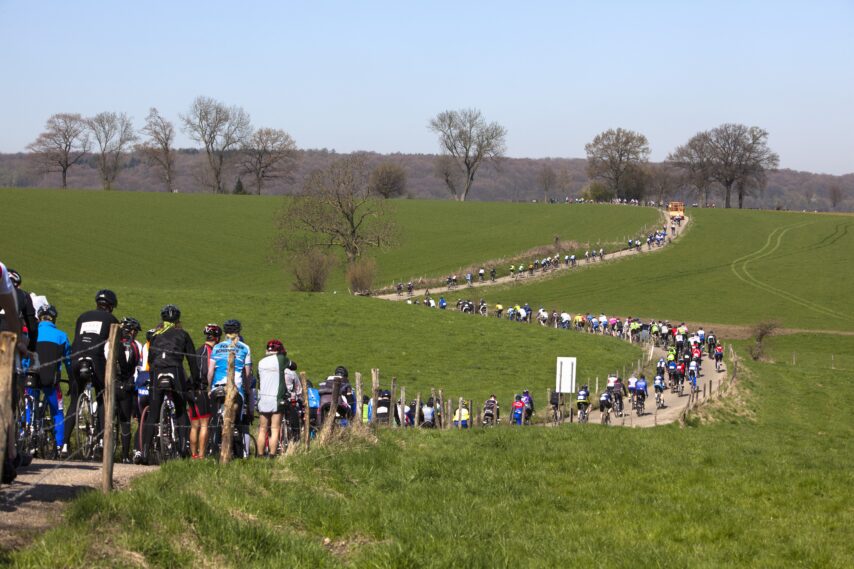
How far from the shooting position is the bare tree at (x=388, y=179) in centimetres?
15650

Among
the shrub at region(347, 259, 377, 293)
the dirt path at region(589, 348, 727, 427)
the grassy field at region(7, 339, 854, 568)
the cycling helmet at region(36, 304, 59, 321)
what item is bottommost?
the dirt path at region(589, 348, 727, 427)

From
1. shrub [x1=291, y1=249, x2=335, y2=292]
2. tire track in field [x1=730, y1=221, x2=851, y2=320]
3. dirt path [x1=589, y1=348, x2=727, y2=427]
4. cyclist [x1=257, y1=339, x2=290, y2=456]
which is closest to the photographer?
cyclist [x1=257, y1=339, x2=290, y2=456]

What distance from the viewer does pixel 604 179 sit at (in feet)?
554

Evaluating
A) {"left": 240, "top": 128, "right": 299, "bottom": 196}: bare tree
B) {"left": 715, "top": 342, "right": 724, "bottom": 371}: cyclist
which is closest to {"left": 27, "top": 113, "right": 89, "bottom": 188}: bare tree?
{"left": 240, "top": 128, "right": 299, "bottom": 196}: bare tree

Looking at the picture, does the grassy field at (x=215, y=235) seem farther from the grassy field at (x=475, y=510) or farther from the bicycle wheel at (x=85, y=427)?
the grassy field at (x=475, y=510)

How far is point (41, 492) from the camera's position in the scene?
8.77m

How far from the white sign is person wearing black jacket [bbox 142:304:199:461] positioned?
15.8 metres

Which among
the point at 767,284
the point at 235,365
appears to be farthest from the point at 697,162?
the point at 235,365

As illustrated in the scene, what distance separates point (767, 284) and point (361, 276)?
34132 mm

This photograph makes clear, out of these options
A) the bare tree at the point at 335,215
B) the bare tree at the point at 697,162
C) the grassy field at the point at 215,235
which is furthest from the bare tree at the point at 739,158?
the bare tree at the point at 335,215

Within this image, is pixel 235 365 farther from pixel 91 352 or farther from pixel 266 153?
pixel 266 153

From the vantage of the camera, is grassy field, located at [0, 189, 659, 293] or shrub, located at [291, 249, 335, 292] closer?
shrub, located at [291, 249, 335, 292]

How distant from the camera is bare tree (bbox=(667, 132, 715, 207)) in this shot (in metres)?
160

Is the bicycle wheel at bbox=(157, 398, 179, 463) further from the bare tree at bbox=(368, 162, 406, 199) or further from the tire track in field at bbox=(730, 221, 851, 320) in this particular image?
the bare tree at bbox=(368, 162, 406, 199)
